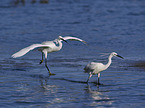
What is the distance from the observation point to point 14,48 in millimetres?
18031

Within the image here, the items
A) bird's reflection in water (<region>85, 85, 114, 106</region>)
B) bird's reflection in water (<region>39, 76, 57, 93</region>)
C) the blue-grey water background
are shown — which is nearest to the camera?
bird's reflection in water (<region>85, 85, 114, 106</region>)

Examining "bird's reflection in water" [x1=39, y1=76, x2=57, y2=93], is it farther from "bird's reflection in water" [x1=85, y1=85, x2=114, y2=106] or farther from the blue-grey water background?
"bird's reflection in water" [x1=85, y1=85, x2=114, y2=106]

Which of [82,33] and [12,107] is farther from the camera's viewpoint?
[82,33]

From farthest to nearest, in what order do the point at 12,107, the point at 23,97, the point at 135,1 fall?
1. the point at 135,1
2. the point at 23,97
3. the point at 12,107

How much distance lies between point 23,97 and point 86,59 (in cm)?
544

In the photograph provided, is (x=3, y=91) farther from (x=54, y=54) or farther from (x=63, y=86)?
(x=54, y=54)

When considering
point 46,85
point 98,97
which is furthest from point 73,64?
point 98,97

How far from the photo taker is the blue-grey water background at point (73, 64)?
9867mm

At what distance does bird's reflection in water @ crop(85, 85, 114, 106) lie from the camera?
9.48 metres

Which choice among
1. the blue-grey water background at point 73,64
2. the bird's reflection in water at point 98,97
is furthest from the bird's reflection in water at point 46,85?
the bird's reflection in water at point 98,97

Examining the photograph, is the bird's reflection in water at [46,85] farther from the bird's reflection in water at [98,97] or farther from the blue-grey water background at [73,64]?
the bird's reflection in water at [98,97]

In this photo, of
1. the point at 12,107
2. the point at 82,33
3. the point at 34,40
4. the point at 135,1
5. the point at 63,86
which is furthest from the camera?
the point at 135,1

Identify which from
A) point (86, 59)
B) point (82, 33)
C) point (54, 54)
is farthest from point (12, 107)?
point (82, 33)

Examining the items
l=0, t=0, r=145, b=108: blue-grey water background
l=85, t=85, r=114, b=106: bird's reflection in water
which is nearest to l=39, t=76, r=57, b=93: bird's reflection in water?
l=0, t=0, r=145, b=108: blue-grey water background
